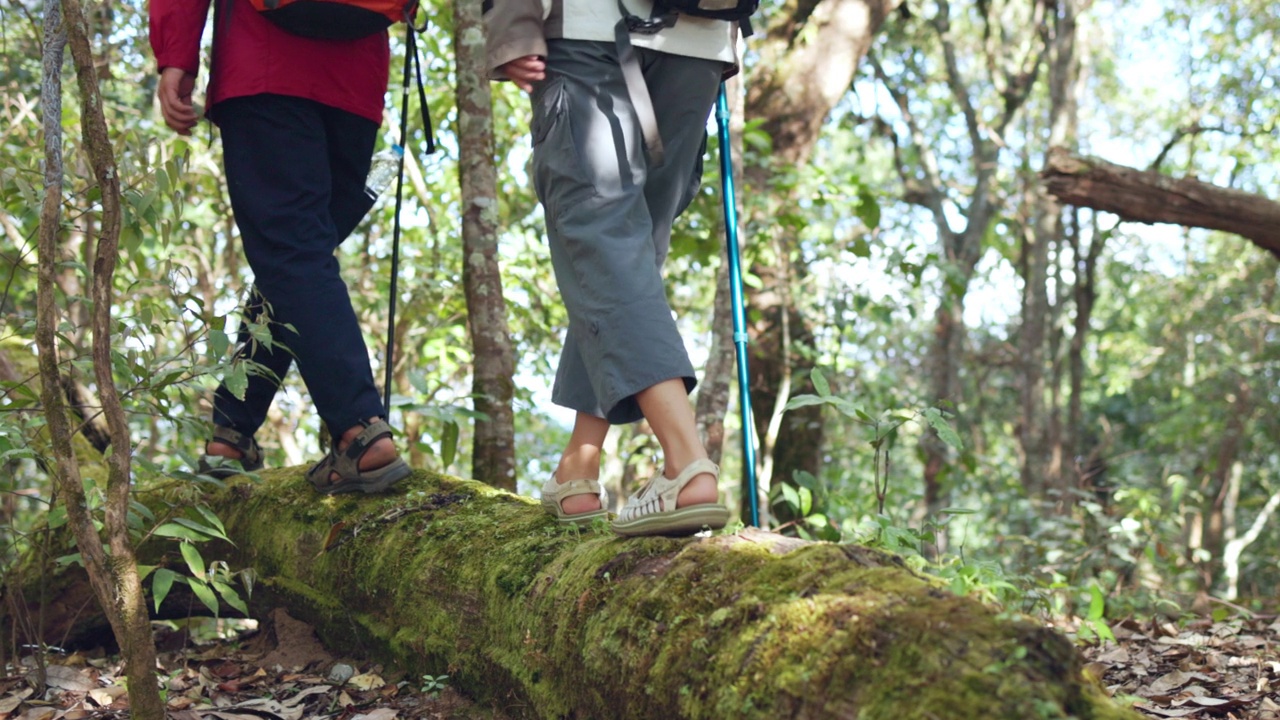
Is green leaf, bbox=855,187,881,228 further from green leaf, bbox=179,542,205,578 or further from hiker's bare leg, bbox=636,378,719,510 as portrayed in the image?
green leaf, bbox=179,542,205,578

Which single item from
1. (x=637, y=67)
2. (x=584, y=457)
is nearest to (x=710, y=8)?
(x=637, y=67)

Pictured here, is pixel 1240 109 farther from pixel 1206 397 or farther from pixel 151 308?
pixel 151 308

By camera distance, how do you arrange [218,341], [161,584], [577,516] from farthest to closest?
[577,516]
[218,341]
[161,584]

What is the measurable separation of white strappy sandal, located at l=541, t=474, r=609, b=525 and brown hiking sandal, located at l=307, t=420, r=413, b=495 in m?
0.56

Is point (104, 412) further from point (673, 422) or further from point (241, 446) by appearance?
point (241, 446)

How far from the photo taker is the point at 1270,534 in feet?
50.9

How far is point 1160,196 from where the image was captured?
19.9 ft

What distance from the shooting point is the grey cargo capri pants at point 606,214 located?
2248mm

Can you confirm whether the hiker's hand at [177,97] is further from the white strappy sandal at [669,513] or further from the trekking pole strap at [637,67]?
the white strappy sandal at [669,513]

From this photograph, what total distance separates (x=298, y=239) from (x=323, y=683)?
1.16 m

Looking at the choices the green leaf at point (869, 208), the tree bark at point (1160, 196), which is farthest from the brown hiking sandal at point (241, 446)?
the tree bark at point (1160, 196)

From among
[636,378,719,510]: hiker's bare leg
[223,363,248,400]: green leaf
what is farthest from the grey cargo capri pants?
[223,363,248,400]: green leaf

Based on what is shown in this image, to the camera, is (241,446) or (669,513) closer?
(669,513)

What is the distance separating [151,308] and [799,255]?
506 cm
